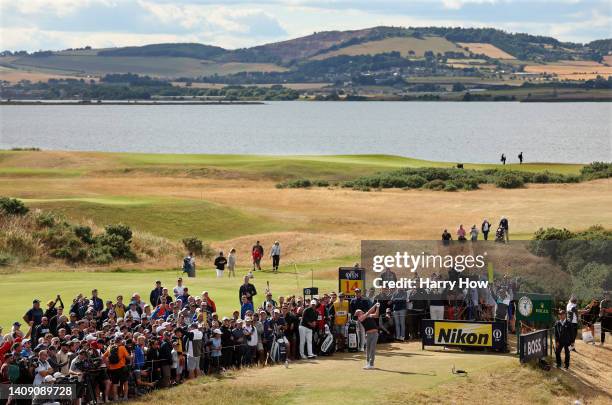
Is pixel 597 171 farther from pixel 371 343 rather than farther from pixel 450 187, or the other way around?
pixel 371 343

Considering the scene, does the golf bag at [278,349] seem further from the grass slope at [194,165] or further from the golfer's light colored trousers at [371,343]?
the grass slope at [194,165]

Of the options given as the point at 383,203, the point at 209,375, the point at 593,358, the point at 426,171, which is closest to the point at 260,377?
the point at 209,375

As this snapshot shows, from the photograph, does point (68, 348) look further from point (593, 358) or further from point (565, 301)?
point (565, 301)

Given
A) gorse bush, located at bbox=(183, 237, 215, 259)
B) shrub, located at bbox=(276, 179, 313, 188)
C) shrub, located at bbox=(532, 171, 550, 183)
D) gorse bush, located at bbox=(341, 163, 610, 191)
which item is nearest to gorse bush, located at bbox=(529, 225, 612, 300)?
gorse bush, located at bbox=(183, 237, 215, 259)

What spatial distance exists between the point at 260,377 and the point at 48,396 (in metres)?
5.37

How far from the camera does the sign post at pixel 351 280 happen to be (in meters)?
28.4

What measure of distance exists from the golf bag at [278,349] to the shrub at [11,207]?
26.6m

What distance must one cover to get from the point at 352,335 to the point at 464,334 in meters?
2.86

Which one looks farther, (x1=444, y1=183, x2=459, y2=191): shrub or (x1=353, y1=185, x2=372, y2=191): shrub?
(x1=444, y1=183, x2=459, y2=191): shrub

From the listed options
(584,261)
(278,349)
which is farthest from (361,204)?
(278,349)

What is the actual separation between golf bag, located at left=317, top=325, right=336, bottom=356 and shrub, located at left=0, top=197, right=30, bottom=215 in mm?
26358

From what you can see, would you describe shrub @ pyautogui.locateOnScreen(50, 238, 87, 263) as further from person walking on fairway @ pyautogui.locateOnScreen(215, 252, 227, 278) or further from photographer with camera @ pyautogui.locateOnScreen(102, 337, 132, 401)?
photographer with camera @ pyautogui.locateOnScreen(102, 337, 132, 401)

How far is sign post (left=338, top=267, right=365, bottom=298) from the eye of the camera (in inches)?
1118

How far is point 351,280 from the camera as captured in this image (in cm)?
2850
